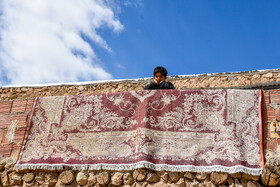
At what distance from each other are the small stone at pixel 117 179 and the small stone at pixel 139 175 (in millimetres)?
149

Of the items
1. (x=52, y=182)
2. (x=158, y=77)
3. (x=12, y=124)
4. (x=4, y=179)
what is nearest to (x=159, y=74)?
(x=158, y=77)

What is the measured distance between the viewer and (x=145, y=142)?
3402 millimetres

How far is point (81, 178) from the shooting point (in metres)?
3.48

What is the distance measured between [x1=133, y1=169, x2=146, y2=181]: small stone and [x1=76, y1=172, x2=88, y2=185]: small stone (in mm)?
523

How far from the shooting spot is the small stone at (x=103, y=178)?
11.2 feet

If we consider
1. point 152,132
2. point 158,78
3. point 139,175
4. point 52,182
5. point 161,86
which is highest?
point 158,78

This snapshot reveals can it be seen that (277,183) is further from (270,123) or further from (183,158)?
(183,158)

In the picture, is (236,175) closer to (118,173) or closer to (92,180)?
(118,173)

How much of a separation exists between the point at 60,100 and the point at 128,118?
90 centimetres

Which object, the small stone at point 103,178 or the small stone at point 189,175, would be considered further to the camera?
the small stone at point 103,178

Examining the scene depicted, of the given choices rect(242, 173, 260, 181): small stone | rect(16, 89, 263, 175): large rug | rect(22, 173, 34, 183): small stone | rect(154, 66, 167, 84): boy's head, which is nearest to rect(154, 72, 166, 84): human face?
rect(154, 66, 167, 84): boy's head

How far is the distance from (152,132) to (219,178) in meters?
0.79

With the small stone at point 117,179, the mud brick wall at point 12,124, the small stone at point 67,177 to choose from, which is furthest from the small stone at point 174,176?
the mud brick wall at point 12,124

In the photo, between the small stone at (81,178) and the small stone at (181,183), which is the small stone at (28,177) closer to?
the small stone at (81,178)
